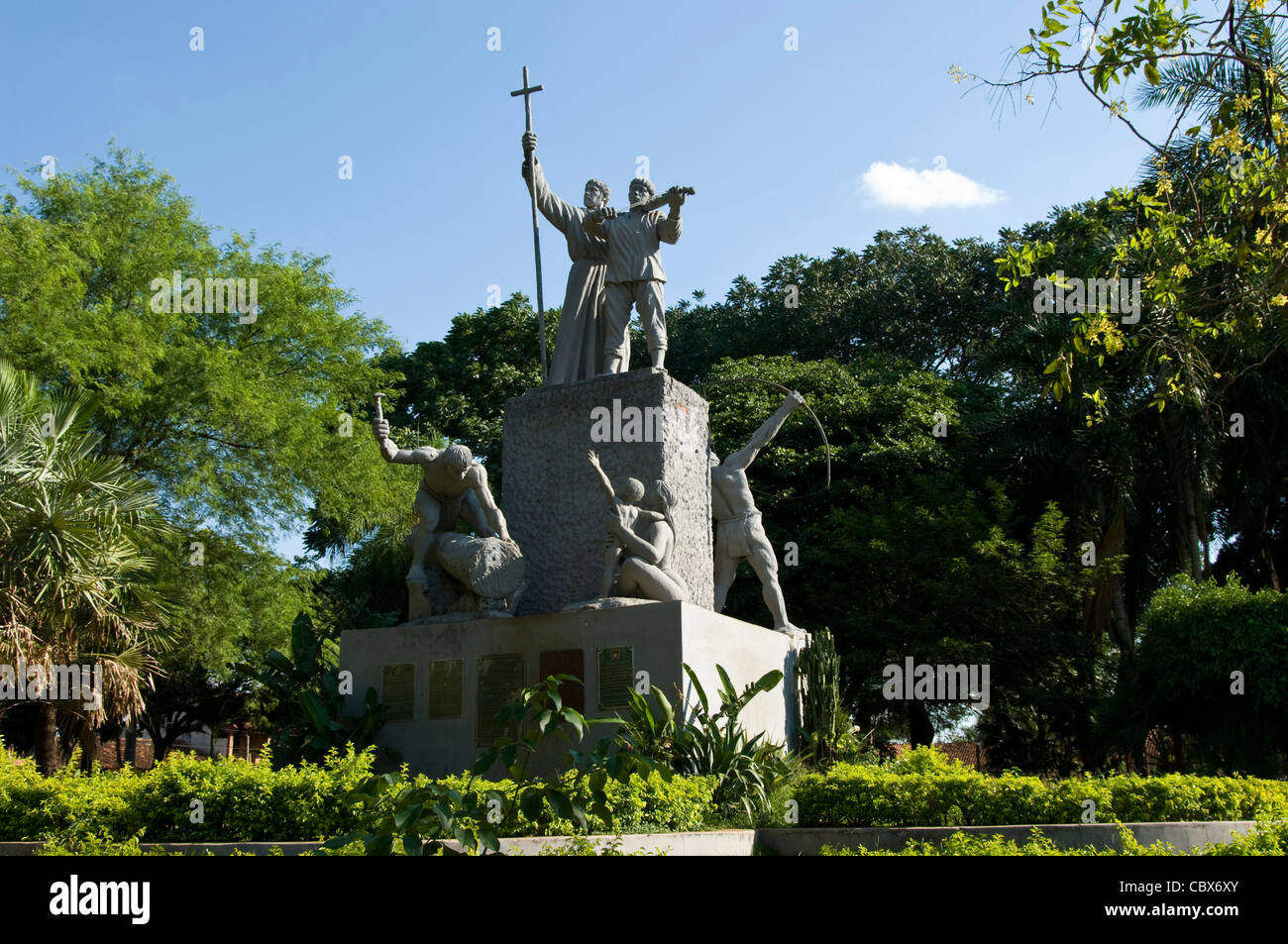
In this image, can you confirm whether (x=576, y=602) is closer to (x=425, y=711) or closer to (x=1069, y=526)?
(x=425, y=711)

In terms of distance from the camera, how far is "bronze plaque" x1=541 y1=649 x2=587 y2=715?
9.76m

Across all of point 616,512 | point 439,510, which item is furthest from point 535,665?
point 439,510

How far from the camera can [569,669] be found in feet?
32.1

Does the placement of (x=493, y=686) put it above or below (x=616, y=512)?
below

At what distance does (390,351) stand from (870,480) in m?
10.3

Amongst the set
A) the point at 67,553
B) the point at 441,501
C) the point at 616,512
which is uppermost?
the point at 441,501

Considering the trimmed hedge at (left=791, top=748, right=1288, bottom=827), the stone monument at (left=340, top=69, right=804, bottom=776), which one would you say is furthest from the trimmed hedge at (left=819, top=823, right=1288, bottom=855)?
the stone monument at (left=340, top=69, right=804, bottom=776)

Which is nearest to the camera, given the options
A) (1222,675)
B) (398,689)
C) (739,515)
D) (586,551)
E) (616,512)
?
(616,512)

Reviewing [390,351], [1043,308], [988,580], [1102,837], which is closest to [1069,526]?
[988,580]

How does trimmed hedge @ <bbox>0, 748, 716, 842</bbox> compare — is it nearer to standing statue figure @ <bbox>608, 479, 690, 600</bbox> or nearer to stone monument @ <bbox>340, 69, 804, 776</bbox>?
stone monument @ <bbox>340, 69, 804, 776</bbox>

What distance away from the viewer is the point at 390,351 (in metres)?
24.9

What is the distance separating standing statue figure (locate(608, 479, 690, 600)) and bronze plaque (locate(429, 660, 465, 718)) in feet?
5.24

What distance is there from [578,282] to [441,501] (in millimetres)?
2933

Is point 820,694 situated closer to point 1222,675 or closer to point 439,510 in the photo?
point 439,510
